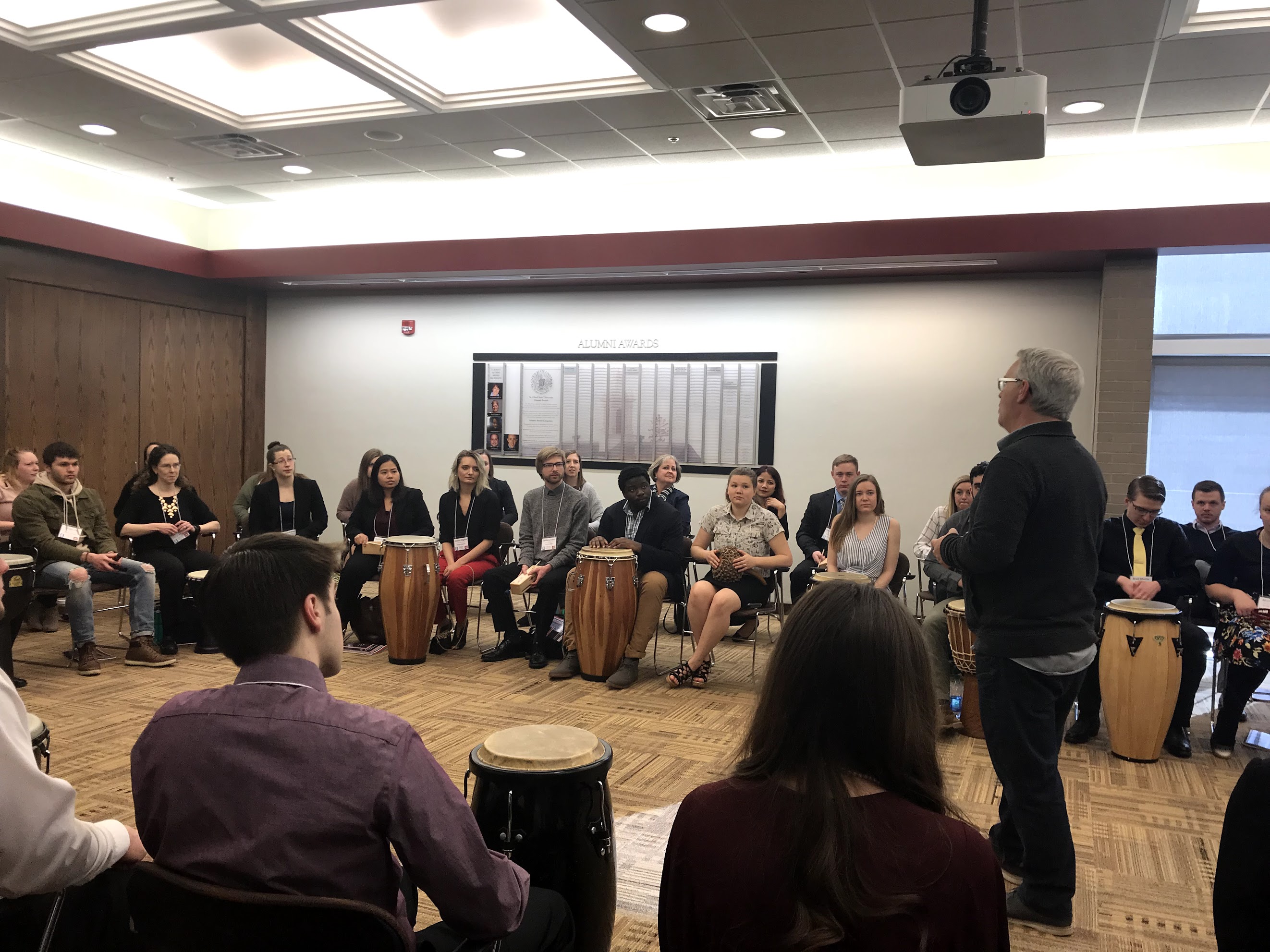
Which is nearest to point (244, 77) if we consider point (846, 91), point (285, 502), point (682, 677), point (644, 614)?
point (285, 502)

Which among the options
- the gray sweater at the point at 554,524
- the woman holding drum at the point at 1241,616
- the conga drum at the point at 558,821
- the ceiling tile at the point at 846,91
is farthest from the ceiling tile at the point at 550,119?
the conga drum at the point at 558,821

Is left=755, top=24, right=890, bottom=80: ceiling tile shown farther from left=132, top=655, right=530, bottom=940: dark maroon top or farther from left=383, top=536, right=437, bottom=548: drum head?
left=132, top=655, right=530, bottom=940: dark maroon top

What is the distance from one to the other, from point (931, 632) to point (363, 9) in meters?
4.06

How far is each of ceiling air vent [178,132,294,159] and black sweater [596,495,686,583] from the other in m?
3.53

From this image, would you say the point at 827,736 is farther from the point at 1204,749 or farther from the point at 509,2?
the point at 509,2

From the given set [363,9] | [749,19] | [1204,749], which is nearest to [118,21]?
[363,9]

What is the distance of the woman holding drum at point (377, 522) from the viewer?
621 cm

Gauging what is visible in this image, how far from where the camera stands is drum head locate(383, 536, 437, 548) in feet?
18.8

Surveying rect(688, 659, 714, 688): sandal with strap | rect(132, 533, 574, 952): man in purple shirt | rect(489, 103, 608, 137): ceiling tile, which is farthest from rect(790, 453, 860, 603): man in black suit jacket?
rect(132, 533, 574, 952): man in purple shirt

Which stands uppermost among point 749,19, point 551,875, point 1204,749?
point 749,19

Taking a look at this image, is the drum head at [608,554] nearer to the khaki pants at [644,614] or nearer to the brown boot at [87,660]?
the khaki pants at [644,614]

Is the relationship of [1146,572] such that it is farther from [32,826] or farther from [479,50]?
[32,826]

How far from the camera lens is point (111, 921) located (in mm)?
1766

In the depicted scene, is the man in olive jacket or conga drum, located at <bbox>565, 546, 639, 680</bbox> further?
the man in olive jacket
